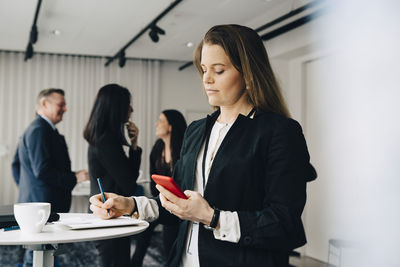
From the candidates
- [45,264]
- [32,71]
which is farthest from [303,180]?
[32,71]

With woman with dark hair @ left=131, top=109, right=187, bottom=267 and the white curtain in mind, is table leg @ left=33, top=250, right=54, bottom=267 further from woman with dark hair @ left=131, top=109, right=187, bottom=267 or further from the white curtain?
the white curtain

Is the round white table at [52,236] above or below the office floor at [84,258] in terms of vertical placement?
above

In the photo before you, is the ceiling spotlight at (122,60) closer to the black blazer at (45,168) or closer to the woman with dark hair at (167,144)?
the woman with dark hair at (167,144)

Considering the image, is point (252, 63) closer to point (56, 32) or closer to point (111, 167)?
point (111, 167)

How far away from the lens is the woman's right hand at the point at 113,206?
→ 1369 mm

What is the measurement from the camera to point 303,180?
1170mm

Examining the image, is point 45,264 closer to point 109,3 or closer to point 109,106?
point 109,106

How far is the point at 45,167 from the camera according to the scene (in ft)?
10.3

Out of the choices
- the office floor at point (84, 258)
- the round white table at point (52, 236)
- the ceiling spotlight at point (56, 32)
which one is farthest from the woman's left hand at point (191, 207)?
the ceiling spotlight at point (56, 32)

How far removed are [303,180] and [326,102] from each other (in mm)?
4063

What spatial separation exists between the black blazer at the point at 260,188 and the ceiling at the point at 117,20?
3294mm

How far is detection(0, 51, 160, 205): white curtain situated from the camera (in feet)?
21.4

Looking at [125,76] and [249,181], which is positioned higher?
[125,76]

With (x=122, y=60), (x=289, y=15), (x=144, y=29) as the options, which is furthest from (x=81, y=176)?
(x=122, y=60)
